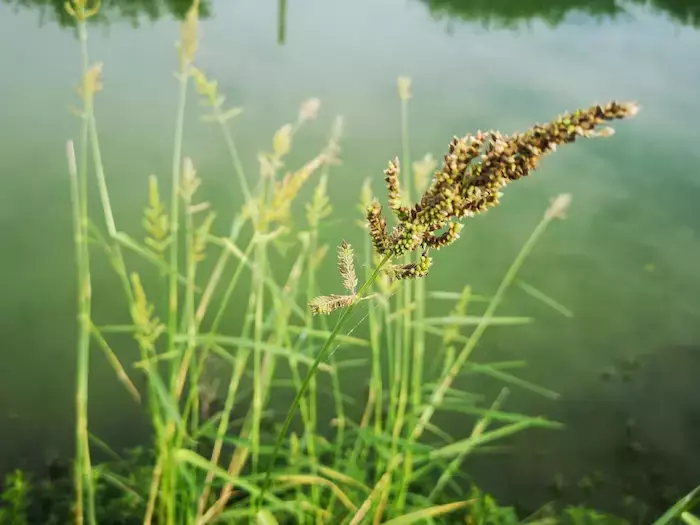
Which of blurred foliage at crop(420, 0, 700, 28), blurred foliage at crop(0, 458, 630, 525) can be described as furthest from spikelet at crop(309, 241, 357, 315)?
blurred foliage at crop(420, 0, 700, 28)

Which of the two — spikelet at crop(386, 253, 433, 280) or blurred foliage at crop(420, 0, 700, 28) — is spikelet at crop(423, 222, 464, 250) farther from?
blurred foliage at crop(420, 0, 700, 28)

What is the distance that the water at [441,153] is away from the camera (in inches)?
67.8

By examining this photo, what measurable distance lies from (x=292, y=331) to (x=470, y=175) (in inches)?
38.8

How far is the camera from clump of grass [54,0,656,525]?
42cm

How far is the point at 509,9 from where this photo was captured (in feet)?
15.0

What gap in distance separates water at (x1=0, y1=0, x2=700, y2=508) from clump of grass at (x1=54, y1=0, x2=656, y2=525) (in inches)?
6.5

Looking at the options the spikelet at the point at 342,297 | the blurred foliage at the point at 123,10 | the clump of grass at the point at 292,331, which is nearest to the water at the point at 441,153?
the blurred foliage at the point at 123,10

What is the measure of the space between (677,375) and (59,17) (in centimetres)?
343

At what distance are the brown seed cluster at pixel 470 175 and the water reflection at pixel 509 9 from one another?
3431 mm

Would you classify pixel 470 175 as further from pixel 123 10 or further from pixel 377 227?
pixel 123 10

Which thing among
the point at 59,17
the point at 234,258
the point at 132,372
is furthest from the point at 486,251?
the point at 59,17

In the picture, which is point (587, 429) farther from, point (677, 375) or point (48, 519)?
point (48, 519)

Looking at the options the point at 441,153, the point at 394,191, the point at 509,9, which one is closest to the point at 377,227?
the point at 394,191

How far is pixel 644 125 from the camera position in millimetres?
3131
